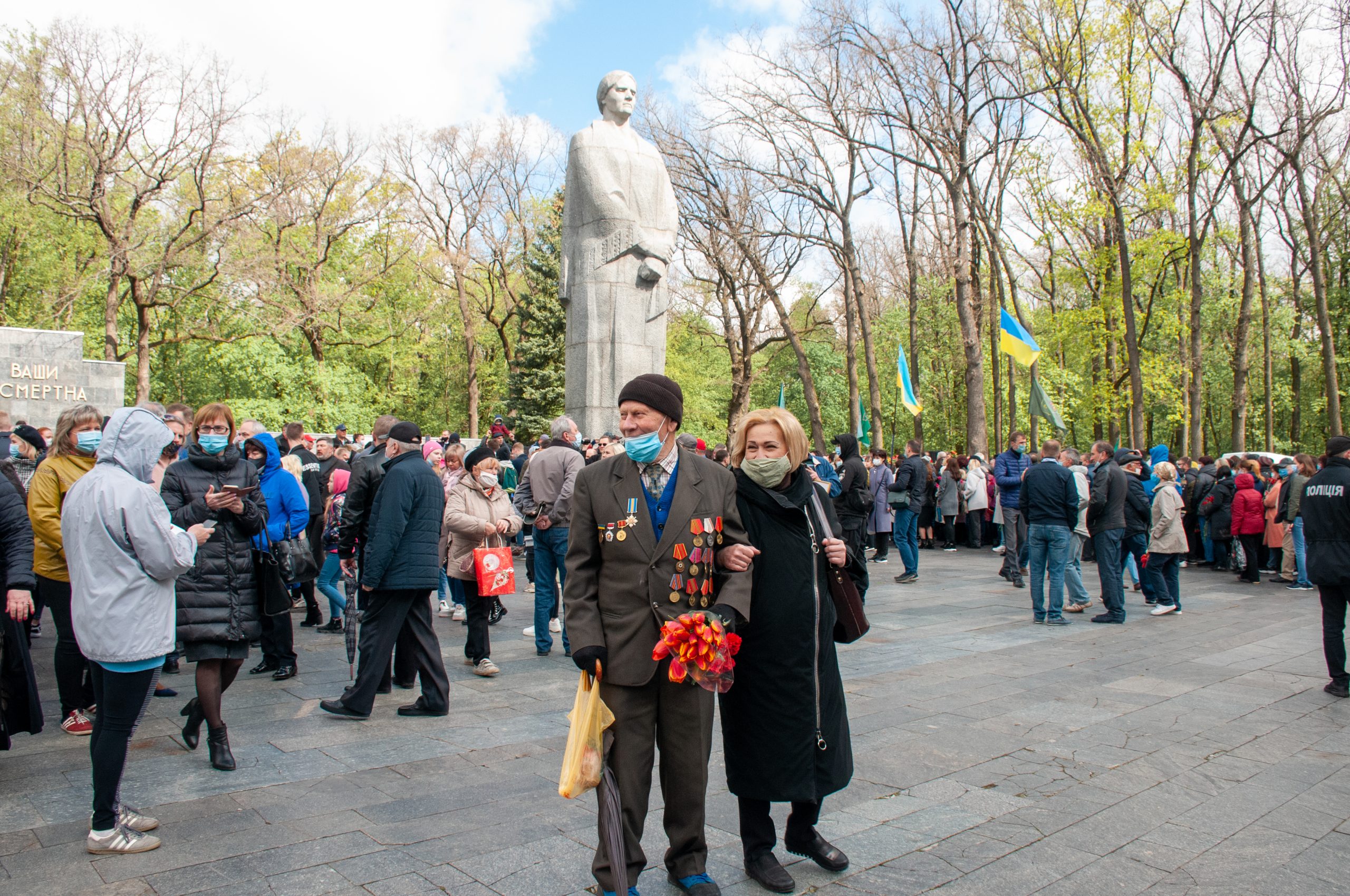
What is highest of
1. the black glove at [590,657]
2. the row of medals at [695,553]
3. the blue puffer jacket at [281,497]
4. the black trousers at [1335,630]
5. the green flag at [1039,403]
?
the green flag at [1039,403]

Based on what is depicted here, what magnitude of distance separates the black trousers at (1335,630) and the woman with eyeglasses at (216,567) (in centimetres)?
714

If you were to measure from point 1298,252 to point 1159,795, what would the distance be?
35799 millimetres

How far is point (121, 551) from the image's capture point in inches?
150

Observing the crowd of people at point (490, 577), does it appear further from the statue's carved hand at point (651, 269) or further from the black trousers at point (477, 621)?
the statue's carved hand at point (651, 269)

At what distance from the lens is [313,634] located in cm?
897

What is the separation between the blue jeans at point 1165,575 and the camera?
10608 mm

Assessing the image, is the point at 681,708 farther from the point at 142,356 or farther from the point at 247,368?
the point at 247,368

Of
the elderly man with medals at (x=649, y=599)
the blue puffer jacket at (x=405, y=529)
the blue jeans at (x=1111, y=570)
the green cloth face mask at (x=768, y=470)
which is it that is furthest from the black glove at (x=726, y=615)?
the blue jeans at (x=1111, y=570)

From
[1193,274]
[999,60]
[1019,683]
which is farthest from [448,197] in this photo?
[1019,683]

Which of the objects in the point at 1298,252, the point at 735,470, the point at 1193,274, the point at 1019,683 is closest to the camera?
the point at 735,470

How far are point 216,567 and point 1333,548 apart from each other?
726 cm

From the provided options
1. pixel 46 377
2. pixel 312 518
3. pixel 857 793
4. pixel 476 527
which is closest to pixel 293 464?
pixel 312 518

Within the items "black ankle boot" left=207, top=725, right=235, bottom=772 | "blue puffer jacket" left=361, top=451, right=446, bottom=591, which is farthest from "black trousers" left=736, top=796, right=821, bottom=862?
"blue puffer jacket" left=361, top=451, right=446, bottom=591

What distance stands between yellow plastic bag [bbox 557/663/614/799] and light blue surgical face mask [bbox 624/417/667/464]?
0.75m
